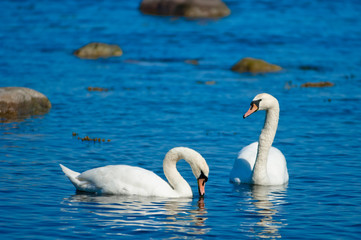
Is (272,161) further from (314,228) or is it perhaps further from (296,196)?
(314,228)

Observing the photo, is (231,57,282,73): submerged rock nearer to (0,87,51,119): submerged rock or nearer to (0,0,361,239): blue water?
(0,0,361,239): blue water

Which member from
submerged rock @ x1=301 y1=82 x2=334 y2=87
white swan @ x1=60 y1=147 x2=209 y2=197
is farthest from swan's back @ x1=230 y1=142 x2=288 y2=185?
submerged rock @ x1=301 y1=82 x2=334 y2=87

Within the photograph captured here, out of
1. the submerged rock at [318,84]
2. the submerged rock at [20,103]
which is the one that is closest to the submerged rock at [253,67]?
the submerged rock at [318,84]

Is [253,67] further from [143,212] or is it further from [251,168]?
[143,212]

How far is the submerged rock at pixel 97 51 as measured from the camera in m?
30.7

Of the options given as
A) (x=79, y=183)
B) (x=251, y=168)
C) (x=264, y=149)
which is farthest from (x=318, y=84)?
(x=79, y=183)

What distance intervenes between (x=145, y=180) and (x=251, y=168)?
254 cm

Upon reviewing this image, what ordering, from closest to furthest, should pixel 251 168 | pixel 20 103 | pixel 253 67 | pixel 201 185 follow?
pixel 201 185 < pixel 251 168 < pixel 20 103 < pixel 253 67

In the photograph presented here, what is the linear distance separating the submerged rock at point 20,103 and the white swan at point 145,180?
23.4 feet

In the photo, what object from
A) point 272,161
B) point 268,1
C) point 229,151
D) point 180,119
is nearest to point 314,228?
point 272,161

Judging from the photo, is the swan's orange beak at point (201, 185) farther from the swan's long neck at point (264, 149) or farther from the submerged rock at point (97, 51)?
the submerged rock at point (97, 51)

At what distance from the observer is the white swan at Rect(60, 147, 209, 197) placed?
11.6 meters

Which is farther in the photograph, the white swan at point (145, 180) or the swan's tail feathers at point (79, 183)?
the swan's tail feathers at point (79, 183)

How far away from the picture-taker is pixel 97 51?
30.9m
